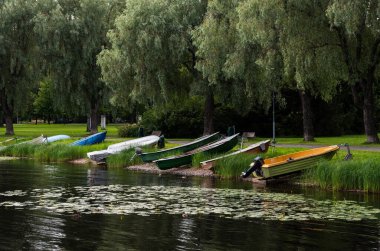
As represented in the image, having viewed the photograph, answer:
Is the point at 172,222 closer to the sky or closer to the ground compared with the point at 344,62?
closer to the ground

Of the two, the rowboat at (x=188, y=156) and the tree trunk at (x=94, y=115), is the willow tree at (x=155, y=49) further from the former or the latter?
the tree trunk at (x=94, y=115)

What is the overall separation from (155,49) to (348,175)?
2075cm

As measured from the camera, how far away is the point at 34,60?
170 feet

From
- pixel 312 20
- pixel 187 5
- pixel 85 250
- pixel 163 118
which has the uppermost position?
pixel 187 5

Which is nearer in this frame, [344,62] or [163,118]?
[344,62]

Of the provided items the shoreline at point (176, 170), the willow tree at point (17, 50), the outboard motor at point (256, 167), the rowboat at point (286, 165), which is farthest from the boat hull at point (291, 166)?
→ the willow tree at point (17, 50)

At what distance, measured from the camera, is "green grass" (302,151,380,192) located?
20.2 m

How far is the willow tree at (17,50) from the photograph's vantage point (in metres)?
51.9

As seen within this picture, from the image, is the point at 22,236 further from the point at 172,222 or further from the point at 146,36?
the point at 146,36

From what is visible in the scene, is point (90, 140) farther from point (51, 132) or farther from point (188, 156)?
point (51, 132)

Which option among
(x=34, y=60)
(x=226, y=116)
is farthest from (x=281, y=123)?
(x=34, y=60)

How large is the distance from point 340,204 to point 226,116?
98.3 ft

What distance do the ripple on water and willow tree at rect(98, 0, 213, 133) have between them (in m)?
18.8

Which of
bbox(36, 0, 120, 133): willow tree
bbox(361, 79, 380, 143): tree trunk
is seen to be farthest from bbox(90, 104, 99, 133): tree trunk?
bbox(361, 79, 380, 143): tree trunk
